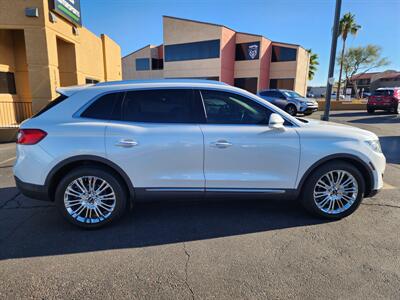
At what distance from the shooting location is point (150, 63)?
37062 millimetres

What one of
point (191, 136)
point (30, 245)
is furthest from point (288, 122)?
point (30, 245)

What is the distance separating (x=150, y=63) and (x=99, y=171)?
36468mm

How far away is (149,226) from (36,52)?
9625mm

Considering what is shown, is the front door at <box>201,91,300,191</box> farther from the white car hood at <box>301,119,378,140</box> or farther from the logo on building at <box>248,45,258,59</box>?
the logo on building at <box>248,45,258,59</box>

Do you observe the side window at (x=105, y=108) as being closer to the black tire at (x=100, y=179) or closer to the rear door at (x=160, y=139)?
the rear door at (x=160, y=139)

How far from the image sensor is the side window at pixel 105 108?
3.29 meters

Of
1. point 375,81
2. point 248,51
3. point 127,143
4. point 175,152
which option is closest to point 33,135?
point 127,143

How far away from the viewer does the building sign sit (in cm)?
1016

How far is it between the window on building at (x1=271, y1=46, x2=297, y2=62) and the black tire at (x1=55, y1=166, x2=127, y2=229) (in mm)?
29963

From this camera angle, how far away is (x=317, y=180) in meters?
3.43

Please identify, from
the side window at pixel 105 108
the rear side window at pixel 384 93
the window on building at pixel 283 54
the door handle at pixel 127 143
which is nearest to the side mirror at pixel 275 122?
the door handle at pixel 127 143

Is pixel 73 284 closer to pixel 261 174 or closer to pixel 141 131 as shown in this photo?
pixel 141 131

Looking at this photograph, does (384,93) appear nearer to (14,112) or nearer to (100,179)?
(100,179)

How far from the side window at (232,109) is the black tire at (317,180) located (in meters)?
0.96
